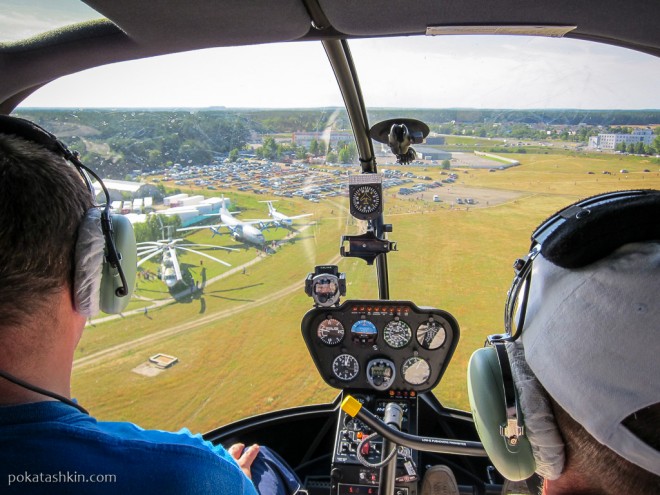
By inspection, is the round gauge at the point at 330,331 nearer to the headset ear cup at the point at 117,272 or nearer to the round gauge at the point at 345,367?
the round gauge at the point at 345,367

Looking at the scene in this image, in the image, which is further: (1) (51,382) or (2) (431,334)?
(2) (431,334)

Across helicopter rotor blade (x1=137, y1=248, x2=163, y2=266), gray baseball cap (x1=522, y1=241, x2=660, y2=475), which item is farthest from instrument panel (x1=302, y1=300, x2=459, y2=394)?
gray baseball cap (x1=522, y1=241, x2=660, y2=475)

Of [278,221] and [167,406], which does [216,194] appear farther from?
[167,406]

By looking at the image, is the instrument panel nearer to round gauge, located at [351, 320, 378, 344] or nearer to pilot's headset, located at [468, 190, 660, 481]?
round gauge, located at [351, 320, 378, 344]

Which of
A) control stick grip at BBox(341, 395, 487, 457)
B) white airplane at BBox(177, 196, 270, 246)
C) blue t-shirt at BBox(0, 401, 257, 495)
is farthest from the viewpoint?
white airplane at BBox(177, 196, 270, 246)

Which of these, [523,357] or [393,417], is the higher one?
[523,357]

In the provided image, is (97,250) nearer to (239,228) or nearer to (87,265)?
(87,265)

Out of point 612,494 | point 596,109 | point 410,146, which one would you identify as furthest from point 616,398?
point 596,109

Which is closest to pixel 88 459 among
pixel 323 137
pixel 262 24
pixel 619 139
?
pixel 262 24
